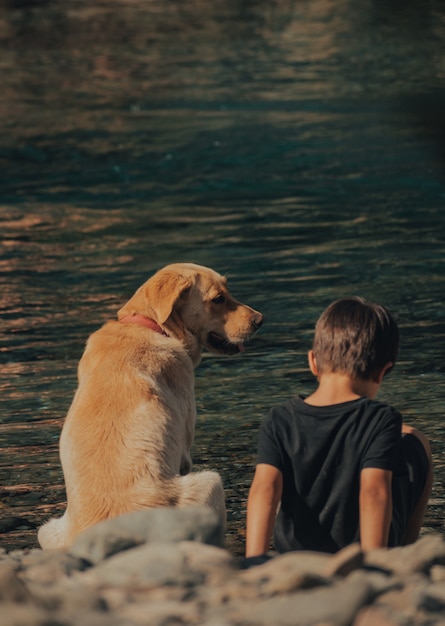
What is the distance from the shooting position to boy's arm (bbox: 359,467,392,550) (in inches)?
199

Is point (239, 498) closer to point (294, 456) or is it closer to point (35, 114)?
point (294, 456)

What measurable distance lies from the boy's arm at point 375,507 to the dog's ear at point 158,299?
2085 mm

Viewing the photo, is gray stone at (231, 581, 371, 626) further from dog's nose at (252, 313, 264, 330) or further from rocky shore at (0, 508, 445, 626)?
dog's nose at (252, 313, 264, 330)

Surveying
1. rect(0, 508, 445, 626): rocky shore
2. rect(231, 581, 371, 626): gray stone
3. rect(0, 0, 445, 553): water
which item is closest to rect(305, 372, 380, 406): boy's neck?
rect(0, 508, 445, 626): rocky shore

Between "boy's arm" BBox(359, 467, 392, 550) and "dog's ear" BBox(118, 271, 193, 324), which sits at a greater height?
"dog's ear" BBox(118, 271, 193, 324)

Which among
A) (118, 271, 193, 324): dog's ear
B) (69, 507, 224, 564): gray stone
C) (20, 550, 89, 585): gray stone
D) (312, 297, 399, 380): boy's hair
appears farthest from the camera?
(118, 271, 193, 324): dog's ear

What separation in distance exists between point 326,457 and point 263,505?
33 centimetres

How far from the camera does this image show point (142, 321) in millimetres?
6930

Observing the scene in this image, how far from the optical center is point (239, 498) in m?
7.17

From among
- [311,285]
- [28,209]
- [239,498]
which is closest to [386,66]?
[28,209]

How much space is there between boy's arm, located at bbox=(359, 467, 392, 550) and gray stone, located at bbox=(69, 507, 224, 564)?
63 centimetres

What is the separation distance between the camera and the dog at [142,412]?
5.71 m

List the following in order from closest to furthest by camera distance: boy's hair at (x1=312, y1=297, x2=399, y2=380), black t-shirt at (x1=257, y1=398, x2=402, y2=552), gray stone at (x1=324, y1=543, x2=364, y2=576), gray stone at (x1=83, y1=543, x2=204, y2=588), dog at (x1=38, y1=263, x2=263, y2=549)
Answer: gray stone at (x1=83, y1=543, x2=204, y2=588) → gray stone at (x1=324, y1=543, x2=364, y2=576) → black t-shirt at (x1=257, y1=398, x2=402, y2=552) → boy's hair at (x1=312, y1=297, x2=399, y2=380) → dog at (x1=38, y1=263, x2=263, y2=549)

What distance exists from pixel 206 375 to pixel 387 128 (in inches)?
485
